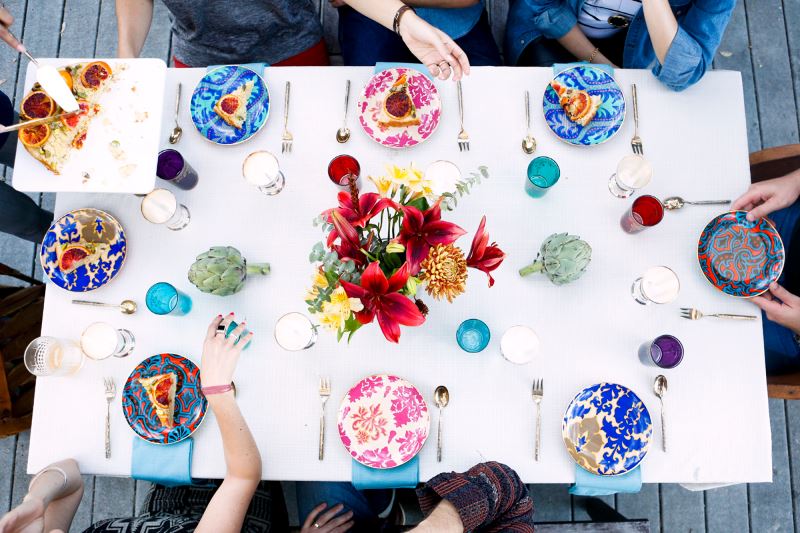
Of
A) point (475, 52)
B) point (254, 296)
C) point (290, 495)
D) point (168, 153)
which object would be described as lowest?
point (290, 495)

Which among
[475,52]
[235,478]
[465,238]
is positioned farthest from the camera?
[475,52]

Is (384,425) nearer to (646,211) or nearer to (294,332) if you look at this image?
(294,332)

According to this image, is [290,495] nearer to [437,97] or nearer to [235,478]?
[235,478]

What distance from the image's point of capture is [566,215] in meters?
1.38

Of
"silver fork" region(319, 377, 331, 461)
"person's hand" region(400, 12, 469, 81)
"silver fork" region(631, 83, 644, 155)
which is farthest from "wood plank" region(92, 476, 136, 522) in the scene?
"silver fork" region(631, 83, 644, 155)

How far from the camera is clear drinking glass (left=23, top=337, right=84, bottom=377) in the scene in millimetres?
1262

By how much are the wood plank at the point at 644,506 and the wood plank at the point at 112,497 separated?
1.83 m

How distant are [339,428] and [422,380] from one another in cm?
23

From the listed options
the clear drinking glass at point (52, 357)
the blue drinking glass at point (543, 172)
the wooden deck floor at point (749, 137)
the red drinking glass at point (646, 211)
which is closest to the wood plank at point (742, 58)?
the wooden deck floor at point (749, 137)

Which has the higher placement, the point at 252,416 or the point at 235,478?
the point at 252,416

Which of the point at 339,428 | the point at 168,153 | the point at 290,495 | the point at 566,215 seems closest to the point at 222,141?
the point at 168,153

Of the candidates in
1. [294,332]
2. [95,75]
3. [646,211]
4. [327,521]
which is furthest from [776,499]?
[95,75]

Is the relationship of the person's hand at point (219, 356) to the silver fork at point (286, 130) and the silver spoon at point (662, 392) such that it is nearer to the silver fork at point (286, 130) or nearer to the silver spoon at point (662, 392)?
the silver fork at point (286, 130)

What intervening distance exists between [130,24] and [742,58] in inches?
93.4
